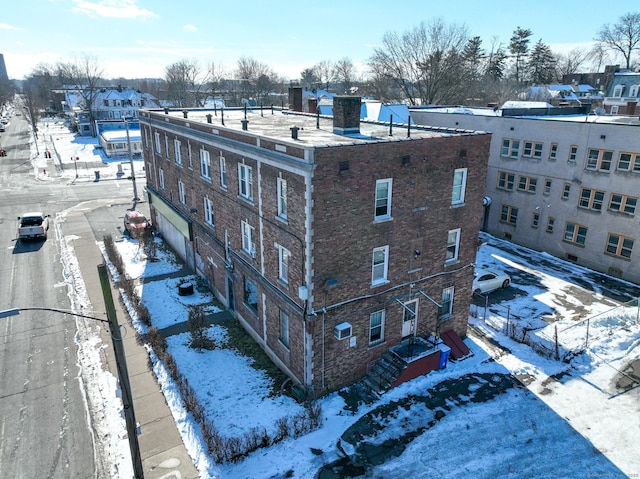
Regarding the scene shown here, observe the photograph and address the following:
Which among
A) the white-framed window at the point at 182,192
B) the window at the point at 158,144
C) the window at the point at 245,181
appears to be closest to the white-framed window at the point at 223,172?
the window at the point at 245,181

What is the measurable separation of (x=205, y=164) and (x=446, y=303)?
13579 millimetres

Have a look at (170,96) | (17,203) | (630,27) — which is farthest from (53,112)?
(630,27)

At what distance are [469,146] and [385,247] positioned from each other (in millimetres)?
5253

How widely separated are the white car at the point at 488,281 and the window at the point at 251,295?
488 inches

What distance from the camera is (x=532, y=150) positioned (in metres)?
31.4

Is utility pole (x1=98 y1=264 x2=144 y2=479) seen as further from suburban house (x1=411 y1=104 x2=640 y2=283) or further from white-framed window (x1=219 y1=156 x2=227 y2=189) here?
suburban house (x1=411 y1=104 x2=640 y2=283)

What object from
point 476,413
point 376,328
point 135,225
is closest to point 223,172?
point 376,328

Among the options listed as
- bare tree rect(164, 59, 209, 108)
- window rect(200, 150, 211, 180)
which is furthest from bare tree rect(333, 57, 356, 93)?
window rect(200, 150, 211, 180)

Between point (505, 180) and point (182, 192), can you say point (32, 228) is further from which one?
point (505, 180)

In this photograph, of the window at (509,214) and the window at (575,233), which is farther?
the window at (509,214)

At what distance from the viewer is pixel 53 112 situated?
136 meters

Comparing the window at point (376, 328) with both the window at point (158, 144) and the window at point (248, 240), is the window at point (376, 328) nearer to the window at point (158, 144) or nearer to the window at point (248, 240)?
the window at point (248, 240)

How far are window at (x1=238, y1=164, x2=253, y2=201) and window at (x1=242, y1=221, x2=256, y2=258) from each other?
1.26 meters

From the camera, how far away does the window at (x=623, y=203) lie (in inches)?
1036
